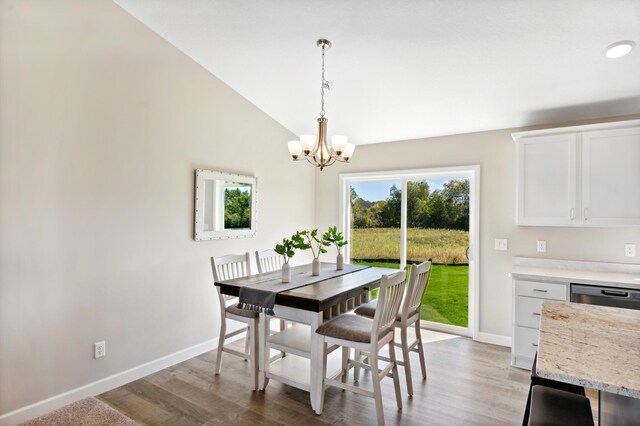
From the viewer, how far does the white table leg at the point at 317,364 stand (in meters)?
2.47

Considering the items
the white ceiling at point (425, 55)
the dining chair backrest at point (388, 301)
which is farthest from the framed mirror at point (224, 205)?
the dining chair backrest at point (388, 301)

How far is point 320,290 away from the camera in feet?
8.73

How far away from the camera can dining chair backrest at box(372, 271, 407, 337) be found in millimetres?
2277

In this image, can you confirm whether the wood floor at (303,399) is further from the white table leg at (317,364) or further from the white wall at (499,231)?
the white wall at (499,231)

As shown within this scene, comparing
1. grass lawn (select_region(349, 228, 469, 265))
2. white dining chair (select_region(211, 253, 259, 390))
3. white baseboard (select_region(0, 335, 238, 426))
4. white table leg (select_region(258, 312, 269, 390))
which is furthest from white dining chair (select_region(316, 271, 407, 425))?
grass lawn (select_region(349, 228, 469, 265))

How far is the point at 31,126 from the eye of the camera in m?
2.37

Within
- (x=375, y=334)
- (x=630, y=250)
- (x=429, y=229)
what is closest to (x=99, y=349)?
(x=375, y=334)

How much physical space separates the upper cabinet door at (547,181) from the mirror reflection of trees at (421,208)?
0.75 m

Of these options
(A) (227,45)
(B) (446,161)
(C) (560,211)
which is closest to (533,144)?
(C) (560,211)

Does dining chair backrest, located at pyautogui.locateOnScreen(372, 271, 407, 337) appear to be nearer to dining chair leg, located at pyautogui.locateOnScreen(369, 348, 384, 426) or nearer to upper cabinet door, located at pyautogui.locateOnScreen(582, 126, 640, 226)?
dining chair leg, located at pyautogui.locateOnScreen(369, 348, 384, 426)

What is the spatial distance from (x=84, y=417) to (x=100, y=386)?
1.93 ft

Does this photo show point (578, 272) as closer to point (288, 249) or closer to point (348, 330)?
point (348, 330)

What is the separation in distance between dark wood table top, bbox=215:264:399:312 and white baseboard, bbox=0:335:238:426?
1.00 meters

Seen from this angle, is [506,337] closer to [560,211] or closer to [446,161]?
[560,211]
